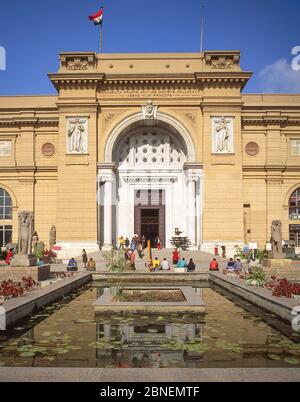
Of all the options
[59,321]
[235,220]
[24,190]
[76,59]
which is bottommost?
[59,321]

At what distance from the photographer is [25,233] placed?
53.3 feet

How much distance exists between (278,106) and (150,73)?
10.9 metres

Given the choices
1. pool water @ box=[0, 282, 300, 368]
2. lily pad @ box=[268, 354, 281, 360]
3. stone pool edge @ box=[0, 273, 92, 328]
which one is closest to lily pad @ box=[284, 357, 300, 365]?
pool water @ box=[0, 282, 300, 368]

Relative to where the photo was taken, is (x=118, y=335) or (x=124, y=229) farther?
(x=124, y=229)

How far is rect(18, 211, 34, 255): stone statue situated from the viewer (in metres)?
16.1

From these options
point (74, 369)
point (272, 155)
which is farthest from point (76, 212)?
point (74, 369)

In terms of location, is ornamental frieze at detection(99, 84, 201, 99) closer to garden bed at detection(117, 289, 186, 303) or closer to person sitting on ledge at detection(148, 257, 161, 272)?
person sitting on ledge at detection(148, 257, 161, 272)

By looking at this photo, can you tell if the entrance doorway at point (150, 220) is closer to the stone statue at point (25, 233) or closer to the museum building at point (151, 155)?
the museum building at point (151, 155)

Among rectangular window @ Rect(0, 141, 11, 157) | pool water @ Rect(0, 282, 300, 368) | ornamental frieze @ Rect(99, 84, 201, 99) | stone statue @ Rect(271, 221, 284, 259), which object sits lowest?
pool water @ Rect(0, 282, 300, 368)

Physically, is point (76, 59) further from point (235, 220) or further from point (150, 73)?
point (235, 220)

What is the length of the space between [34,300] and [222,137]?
24083mm

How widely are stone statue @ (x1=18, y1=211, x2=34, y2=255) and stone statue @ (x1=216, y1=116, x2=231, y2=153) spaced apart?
19.0 m
